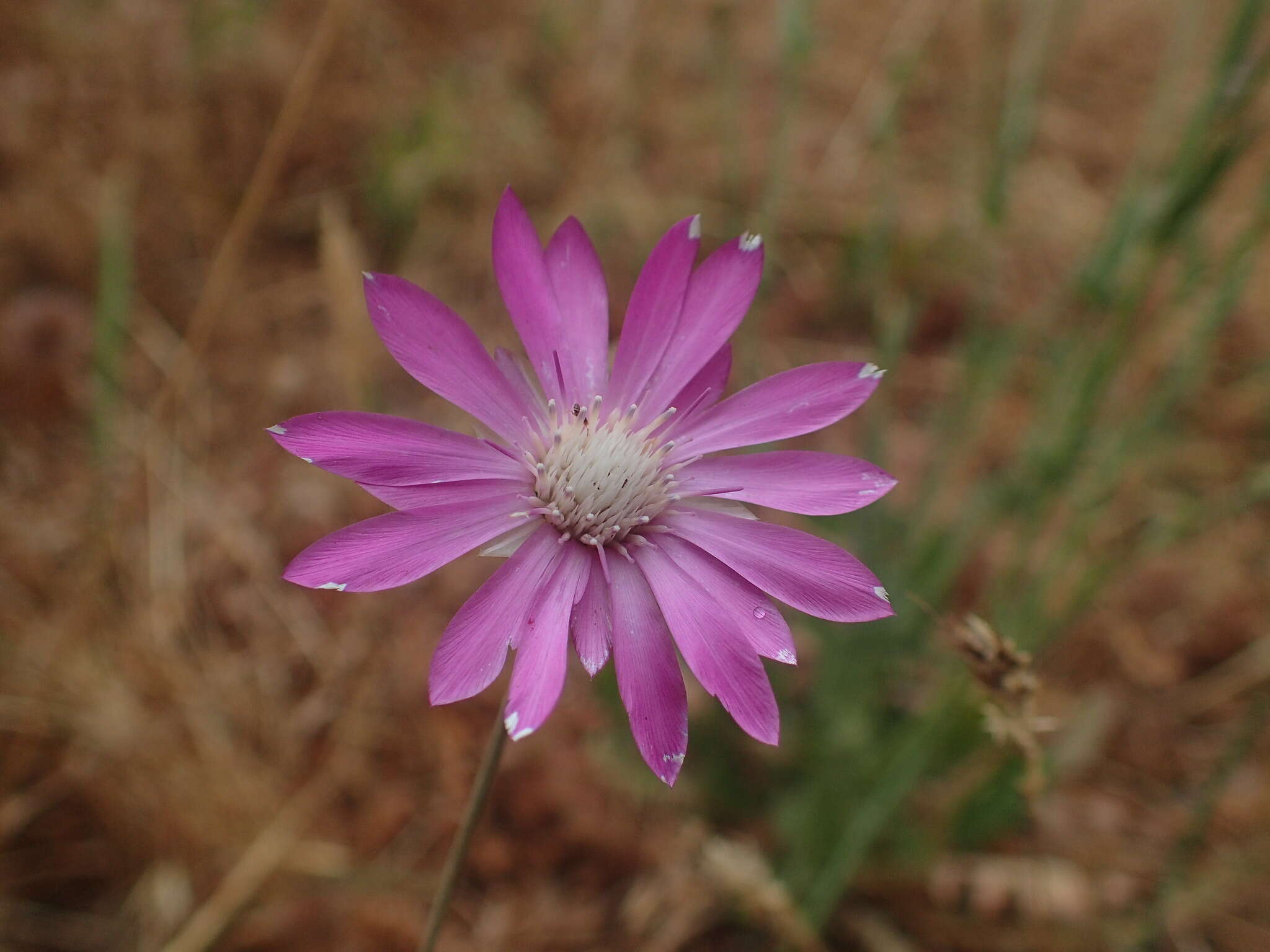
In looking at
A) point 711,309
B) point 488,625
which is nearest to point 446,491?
point 488,625

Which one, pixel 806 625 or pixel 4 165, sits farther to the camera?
pixel 4 165

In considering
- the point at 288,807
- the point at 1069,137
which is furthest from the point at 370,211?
the point at 1069,137

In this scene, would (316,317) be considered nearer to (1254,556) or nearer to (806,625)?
(806,625)

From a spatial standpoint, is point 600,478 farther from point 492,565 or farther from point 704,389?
point 492,565

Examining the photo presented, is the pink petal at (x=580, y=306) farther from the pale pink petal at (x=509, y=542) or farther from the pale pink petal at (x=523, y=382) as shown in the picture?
the pale pink petal at (x=509, y=542)

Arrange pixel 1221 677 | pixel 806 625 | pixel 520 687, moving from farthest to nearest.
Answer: pixel 1221 677 → pixel 806 625 → pixel 520 687

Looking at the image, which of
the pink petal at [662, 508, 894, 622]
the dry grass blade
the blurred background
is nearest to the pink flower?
the pink petal at [662, 508, 894, 622]
